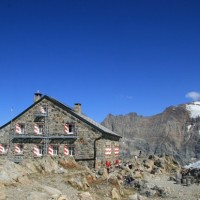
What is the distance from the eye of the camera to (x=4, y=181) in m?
20.1

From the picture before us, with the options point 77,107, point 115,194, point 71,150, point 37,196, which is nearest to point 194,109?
point 77,107

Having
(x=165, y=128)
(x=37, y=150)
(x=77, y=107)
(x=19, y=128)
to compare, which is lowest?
(x=37, y=150)

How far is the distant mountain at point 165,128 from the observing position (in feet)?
447

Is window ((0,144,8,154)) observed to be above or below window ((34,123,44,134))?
below

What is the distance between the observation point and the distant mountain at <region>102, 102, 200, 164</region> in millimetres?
136125

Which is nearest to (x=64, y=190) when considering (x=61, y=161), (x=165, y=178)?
(x=61, y=161)

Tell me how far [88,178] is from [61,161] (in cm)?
747

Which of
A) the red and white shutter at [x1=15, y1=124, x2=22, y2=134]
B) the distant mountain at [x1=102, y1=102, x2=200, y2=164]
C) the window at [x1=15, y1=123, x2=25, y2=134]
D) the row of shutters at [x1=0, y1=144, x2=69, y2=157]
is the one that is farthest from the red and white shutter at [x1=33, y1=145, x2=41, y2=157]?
the distant mountain at [x1=102, y1=102, x2=200, y2=164]

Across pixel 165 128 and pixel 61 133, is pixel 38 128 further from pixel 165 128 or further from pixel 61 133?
pixel 165 128

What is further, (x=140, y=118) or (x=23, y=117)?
(x=140, y=118)

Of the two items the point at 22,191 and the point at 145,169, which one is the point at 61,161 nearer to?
the point at 145,169

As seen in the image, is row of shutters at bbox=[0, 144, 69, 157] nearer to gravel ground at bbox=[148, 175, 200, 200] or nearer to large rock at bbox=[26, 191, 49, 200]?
gravel ground at bbox=[148, 175, 200, 200]

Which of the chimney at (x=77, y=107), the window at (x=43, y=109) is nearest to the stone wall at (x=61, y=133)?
the window at (x=43, y=109)

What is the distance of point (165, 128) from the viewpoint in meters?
148
